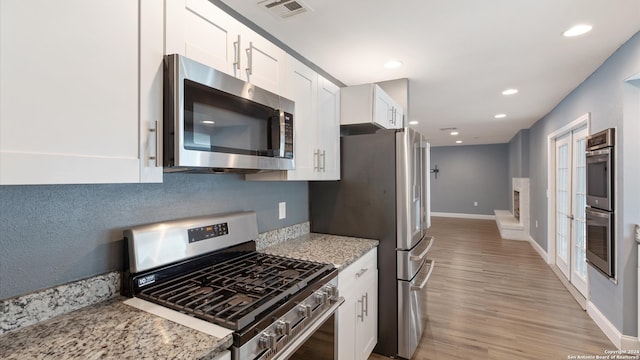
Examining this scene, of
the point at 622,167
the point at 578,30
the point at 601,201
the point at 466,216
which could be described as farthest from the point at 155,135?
the point at 466,216

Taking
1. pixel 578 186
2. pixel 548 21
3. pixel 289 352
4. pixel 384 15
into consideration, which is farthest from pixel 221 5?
pixel 578 186

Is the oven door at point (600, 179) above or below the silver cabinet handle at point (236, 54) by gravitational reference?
below

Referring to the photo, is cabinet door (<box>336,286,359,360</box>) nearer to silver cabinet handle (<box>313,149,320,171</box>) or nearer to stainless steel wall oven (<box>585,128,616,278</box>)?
silver cabinet handle (<box>313,149,320,171</box>)

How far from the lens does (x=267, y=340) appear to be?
1.04 m

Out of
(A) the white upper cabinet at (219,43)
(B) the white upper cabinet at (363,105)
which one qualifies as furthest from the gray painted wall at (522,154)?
(A) the white upper cabinet at (219,43)

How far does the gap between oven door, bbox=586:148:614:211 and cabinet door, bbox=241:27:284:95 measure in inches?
107

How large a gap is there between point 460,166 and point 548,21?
8.20 metres

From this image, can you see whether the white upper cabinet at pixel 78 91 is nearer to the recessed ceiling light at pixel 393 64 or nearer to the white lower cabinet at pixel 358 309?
the white lower cabinet at pixel 358 309

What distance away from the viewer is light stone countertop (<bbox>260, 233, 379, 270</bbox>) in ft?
5.78

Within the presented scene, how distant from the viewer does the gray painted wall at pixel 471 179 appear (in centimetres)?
893

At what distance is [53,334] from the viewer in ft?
2.92

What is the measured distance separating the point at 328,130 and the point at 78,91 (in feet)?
5.12

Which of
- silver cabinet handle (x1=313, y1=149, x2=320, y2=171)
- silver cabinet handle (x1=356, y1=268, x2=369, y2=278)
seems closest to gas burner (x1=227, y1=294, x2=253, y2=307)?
silver cabinet handle (x1=356, y1=268, x2=369, y2=278)

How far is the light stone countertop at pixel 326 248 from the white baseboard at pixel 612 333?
2072 mm
